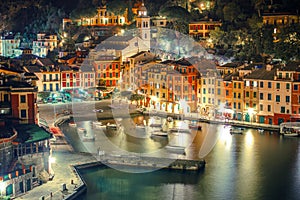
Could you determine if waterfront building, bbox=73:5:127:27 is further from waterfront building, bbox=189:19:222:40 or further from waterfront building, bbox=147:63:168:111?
waterfront building, bbox=147:63:168:111

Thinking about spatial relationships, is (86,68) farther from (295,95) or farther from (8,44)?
(8,44)

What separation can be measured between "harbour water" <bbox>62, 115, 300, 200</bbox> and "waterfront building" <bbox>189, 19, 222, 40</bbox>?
14.0m

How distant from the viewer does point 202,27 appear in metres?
35.1

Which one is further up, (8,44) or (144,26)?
(144,26)

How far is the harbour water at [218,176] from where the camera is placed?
1608 centimetres

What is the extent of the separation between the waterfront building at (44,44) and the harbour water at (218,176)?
62.1 ft

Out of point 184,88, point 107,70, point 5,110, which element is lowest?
point 5,110

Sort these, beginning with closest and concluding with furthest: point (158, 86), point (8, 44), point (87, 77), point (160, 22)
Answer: point (158, 86), point (87, 77), point (160, 22), point (8, 44)

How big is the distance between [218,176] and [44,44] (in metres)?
24.2

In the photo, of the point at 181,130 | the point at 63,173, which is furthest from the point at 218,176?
the point at 181,130

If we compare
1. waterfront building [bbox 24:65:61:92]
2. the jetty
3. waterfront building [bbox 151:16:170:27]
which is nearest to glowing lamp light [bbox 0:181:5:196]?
the jetty

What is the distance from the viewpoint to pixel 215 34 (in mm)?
33000

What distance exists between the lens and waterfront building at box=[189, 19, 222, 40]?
35.0 m

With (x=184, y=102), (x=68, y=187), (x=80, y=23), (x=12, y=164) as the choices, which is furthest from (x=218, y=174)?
(x=80, y=23)
